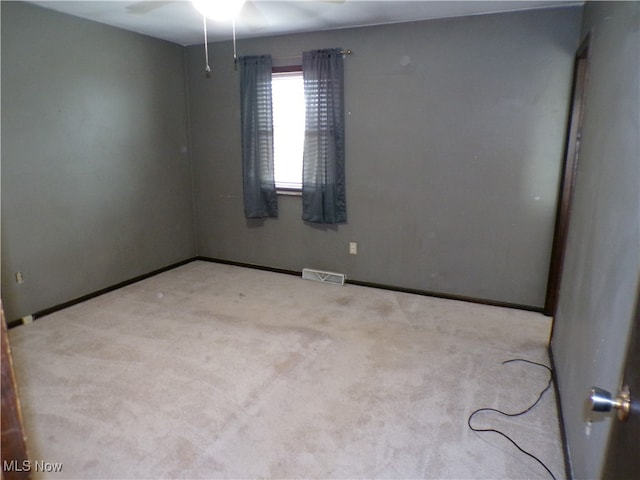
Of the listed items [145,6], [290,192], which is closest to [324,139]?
[290,192]

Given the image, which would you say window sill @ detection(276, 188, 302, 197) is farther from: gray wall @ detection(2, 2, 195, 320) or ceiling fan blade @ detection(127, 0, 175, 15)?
ceiling fan blade @ detection(127, 0, 175, 15)

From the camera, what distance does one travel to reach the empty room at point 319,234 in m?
1.85

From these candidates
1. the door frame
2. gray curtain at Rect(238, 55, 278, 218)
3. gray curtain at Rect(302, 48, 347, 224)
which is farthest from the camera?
gray curtain at Rect(238, 55, 278, 218)

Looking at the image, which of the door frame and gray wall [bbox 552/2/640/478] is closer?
gray wall [bbox 552/2/640/478]

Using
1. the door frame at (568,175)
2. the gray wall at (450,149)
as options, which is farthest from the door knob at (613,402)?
the gray wall at (450,149)

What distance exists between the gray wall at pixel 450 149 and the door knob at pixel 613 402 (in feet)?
Result: 9.09

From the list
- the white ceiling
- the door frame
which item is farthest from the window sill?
the door frame

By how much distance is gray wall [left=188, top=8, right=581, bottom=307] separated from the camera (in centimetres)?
315

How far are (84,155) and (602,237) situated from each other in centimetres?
373

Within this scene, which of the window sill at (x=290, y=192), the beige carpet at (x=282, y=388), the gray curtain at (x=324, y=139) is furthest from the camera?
the window sill at (x=290, y=192)

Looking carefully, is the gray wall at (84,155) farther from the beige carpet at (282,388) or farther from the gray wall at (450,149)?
the gray wall at (450,149)

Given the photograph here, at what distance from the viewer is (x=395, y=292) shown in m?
3.88

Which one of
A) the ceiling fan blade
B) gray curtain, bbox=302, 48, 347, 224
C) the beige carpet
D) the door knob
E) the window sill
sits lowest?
the beige carpet

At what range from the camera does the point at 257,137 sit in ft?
13.4
